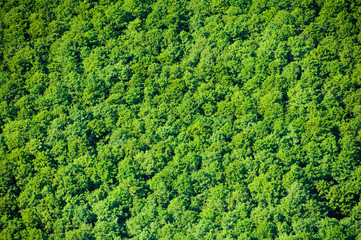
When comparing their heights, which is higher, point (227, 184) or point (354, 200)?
point (227, 184)

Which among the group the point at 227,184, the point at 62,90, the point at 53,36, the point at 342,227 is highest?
the point at 53,36

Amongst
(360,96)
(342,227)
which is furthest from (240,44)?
(342,227)

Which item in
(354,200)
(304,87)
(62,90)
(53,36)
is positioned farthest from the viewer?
(53,36)

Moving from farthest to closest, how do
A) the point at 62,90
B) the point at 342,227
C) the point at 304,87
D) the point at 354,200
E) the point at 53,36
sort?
the point at 53,36
the point at 62,90
the point at 304,87
the point at 354,200
the point at 342,227

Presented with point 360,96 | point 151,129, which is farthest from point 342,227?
point 151,129

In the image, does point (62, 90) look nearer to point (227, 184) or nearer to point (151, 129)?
point (151, 129)

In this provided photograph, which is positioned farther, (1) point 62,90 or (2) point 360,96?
(1) point 62,90
